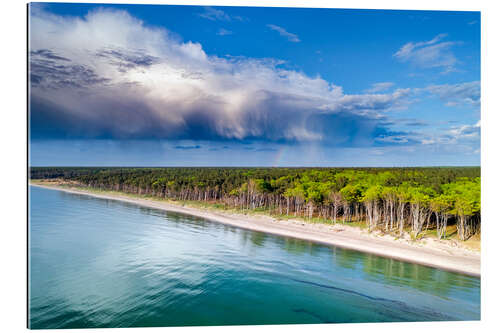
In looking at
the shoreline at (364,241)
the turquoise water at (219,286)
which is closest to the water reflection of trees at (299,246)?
the turquoise water at (219,286)

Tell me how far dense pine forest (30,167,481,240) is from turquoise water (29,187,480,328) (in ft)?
9.53

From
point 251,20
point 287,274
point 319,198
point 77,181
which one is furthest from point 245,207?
point 77,181

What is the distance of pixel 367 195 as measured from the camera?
58.2 ft

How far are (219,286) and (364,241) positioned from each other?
9.71m

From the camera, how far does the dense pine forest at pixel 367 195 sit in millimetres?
12086

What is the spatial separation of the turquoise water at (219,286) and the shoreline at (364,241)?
2.13 feet

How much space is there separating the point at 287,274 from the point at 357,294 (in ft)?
7.91

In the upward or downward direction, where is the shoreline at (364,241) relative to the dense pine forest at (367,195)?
downward

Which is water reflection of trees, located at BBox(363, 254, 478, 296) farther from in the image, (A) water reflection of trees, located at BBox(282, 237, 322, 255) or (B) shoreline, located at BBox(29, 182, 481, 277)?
(A) water reflection of trees, located at BBox(282, 237, 322, 255)

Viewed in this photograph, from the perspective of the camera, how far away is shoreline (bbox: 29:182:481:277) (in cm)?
1141

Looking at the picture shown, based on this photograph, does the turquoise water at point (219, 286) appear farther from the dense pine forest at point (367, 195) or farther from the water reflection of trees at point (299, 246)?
the dense pine forest at point (367, 195)

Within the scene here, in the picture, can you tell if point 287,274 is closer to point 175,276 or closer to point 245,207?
point 175,276

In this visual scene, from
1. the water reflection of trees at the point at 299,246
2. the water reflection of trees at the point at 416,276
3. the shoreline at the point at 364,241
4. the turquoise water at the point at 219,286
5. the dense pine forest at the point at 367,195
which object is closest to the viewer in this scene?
the turquoise water at the point at 219,286

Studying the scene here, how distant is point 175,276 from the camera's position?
9273 mm
